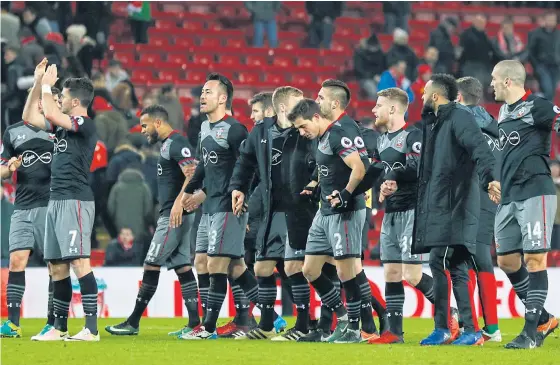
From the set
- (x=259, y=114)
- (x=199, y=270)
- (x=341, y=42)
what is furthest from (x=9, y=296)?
(x=341, y=42)

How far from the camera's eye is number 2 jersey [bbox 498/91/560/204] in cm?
963

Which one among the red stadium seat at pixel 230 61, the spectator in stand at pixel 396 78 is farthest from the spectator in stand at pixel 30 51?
the spectator in stand at pixel 396 78

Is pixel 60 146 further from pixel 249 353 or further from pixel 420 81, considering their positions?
pixel 420 81

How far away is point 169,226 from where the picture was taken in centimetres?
1167

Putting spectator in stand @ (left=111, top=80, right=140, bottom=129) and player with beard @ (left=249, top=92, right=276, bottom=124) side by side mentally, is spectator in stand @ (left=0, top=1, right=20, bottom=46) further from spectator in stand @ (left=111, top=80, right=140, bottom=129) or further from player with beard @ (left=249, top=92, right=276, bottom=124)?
player with beard @ (left=249, top=92, right=276, bottom=124)

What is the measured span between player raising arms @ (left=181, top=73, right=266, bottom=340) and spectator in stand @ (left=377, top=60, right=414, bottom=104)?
944 cm

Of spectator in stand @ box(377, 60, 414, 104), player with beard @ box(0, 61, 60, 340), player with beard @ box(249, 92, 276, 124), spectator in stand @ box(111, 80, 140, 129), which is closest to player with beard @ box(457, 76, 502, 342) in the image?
player with beard @ box(249, 92, 276, 124)

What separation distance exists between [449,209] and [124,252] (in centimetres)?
751

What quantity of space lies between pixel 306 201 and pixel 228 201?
76 centimetres

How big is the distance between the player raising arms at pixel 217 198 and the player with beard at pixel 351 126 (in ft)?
3.69

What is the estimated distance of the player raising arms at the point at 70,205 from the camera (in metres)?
10.2

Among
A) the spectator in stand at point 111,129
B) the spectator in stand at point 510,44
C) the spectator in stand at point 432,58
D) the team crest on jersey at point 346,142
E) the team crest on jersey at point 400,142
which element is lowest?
the team crest on jersey at point 346,142

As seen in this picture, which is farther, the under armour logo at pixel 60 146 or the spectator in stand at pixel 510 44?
the spectator in stand at pixel 510 44

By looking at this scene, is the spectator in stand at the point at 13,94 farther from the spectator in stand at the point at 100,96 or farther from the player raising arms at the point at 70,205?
the player raising arms at the point at 70,205
